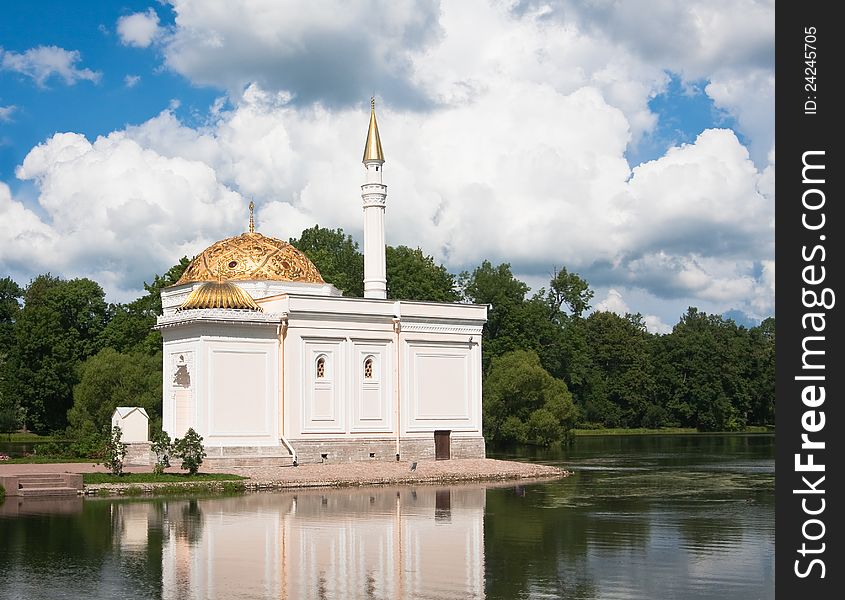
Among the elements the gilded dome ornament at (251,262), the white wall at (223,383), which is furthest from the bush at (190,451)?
the gilded dome ornament at (251,262)

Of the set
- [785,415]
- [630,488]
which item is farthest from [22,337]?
[785,415]

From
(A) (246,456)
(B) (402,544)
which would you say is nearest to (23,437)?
(A) (246,456)

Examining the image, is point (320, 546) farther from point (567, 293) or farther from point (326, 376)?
point (567, 293)

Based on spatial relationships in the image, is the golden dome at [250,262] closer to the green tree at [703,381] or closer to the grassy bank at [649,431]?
the grassy bank at [649,431]

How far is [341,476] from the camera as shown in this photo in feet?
117

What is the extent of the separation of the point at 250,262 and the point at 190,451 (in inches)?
472

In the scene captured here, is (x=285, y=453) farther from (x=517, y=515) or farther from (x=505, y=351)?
(x=505, y=351)

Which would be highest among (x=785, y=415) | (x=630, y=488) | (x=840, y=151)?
(x=840, y=151)

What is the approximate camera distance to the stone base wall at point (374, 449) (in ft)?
135

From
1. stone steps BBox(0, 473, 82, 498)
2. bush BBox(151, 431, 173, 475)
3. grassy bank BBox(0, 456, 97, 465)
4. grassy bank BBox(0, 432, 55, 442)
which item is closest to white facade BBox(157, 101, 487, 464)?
grassy bank BBox(0, 456, 97, 465)

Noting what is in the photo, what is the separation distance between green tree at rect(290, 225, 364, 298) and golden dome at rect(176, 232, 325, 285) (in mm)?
18979

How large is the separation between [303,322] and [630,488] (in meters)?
13.6

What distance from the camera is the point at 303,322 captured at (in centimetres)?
4134

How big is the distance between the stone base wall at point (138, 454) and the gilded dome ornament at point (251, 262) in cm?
825
